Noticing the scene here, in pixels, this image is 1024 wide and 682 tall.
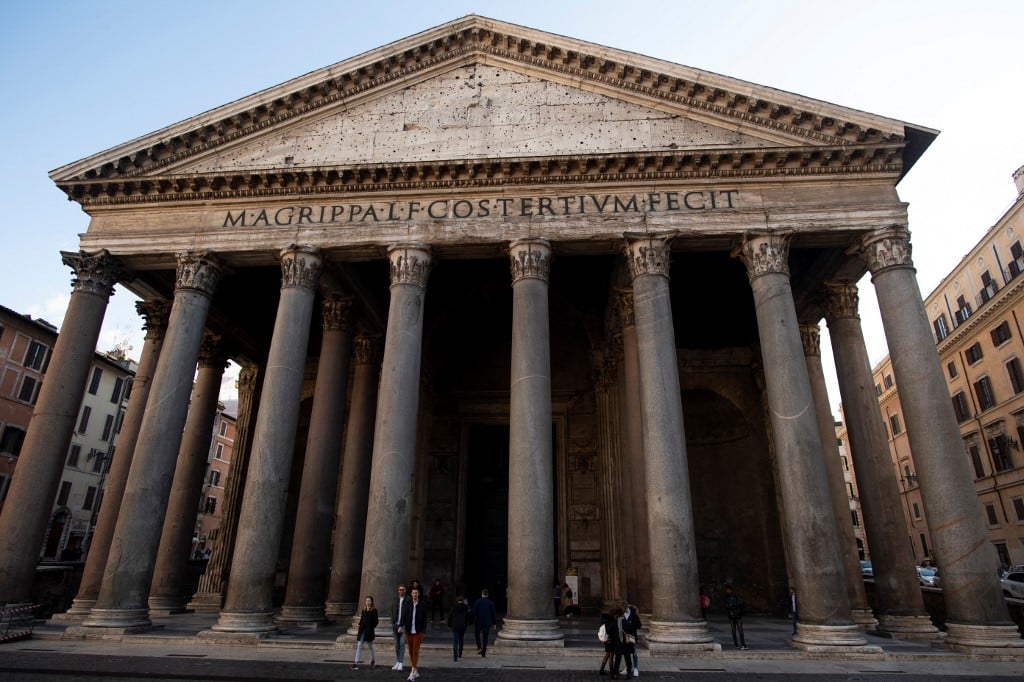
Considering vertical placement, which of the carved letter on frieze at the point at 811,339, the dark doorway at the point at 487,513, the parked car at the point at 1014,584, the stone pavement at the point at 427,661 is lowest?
the stone pavement at the point at 427,661

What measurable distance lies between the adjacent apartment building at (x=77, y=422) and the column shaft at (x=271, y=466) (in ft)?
58.6

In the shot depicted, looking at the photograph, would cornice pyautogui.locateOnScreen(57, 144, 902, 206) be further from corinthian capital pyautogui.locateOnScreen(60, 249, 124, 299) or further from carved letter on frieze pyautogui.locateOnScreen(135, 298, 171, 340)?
carved letter on frieze pyautogui.locateOnScreen(135, 298, 171, 340)

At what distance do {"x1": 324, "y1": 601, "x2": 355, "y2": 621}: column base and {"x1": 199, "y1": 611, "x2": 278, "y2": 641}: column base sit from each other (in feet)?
9.03

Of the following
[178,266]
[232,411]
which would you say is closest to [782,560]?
[178,266]

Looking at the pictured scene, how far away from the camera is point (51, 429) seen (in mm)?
12258

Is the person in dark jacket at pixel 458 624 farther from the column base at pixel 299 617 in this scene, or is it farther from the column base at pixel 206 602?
the column base at pixel 206 602

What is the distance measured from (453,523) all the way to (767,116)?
13488 mm

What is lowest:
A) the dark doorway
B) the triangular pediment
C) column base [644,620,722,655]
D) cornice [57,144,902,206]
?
column base [644,620,722,655]

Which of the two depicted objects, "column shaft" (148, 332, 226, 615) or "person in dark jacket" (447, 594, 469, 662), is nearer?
"person in dark jacket" (447, 594, 469, 662)

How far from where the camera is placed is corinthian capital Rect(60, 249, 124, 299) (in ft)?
43.7

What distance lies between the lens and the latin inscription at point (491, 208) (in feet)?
42.3

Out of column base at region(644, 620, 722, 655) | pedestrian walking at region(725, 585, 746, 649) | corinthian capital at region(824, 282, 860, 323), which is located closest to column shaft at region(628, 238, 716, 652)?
column base at region(644, 620, 722, 655)

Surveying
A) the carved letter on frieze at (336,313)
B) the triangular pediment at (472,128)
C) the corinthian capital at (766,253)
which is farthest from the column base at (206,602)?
the corinthian capital at (766,253)

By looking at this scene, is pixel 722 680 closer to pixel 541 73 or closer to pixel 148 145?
pixel 541 73
